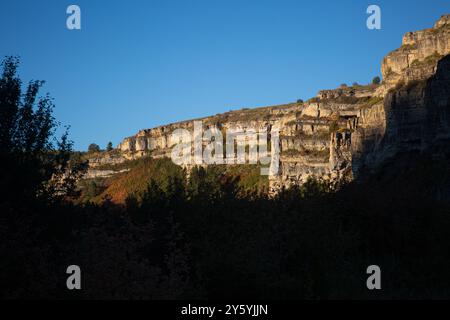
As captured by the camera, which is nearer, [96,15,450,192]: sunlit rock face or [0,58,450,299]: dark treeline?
[0,58,450,299]: dark treeline

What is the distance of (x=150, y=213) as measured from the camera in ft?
60.5

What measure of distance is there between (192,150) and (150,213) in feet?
339

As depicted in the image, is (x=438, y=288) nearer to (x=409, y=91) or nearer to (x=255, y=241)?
(x=255, y=241)

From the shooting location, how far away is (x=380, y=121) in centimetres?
5472

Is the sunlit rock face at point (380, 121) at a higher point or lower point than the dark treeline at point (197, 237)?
higher

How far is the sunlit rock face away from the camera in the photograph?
44.5 metres

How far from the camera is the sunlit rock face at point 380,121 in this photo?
4453cm

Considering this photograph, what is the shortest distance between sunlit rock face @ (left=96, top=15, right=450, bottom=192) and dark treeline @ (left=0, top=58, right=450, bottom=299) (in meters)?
5.22

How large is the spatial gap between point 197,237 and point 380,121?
135 feet

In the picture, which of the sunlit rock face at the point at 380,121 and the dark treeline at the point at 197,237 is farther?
the sunlit rock face at the point at 380,121

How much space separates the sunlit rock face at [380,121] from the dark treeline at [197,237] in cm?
522

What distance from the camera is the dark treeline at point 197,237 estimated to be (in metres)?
11.0

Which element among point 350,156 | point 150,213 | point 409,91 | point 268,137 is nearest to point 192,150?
point 268,137
